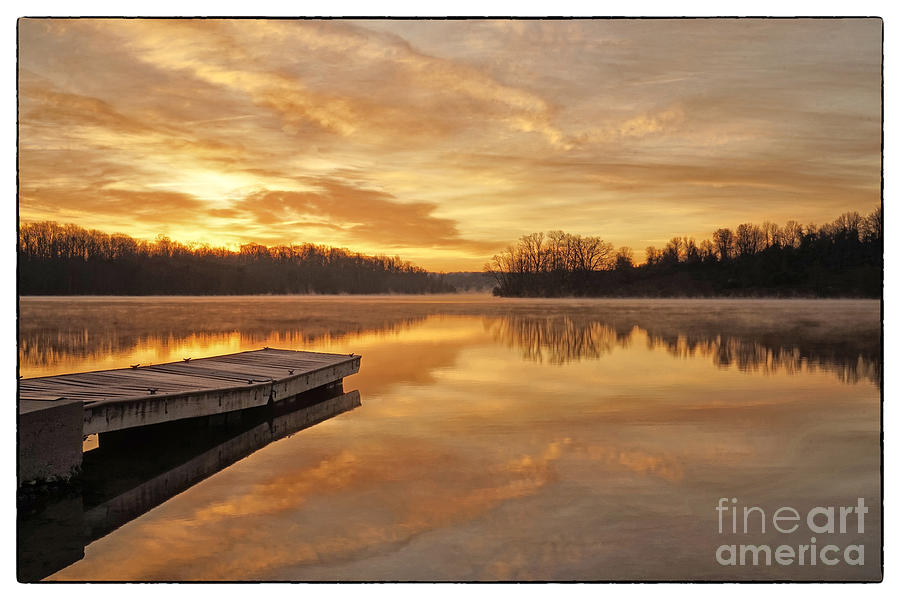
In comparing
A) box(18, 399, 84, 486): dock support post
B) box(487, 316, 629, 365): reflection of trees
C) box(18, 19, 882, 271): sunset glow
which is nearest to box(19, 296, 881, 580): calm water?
box(18, 399, 84, 486): dock support post

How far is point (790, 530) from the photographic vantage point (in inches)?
165

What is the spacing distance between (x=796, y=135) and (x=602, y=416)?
313 centimetres

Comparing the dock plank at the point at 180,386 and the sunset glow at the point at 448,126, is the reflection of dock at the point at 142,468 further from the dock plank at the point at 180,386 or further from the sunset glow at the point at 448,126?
the sunset glow at the point at 448,126

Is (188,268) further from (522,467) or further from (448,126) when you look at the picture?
(522,467)

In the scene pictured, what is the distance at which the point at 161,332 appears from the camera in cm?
1405

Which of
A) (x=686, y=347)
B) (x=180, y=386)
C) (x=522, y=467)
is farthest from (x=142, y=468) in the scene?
(x=686, y=347)

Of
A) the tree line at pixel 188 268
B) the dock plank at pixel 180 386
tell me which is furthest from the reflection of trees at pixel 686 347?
the dock plank at pixel 180 386

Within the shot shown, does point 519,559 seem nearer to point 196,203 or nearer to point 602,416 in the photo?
point 602,416

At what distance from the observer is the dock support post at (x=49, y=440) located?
13.4 feet

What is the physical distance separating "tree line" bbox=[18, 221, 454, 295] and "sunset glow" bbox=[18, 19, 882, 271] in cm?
22

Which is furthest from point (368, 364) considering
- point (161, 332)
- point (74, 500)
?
point (74, 500)

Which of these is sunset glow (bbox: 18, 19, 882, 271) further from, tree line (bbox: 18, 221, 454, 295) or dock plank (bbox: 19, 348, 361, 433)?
dock plank (bbox: 19, 348, 361, 433)

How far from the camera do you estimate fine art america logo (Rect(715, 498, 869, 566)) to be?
3898mm

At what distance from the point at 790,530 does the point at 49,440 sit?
4528 mm
